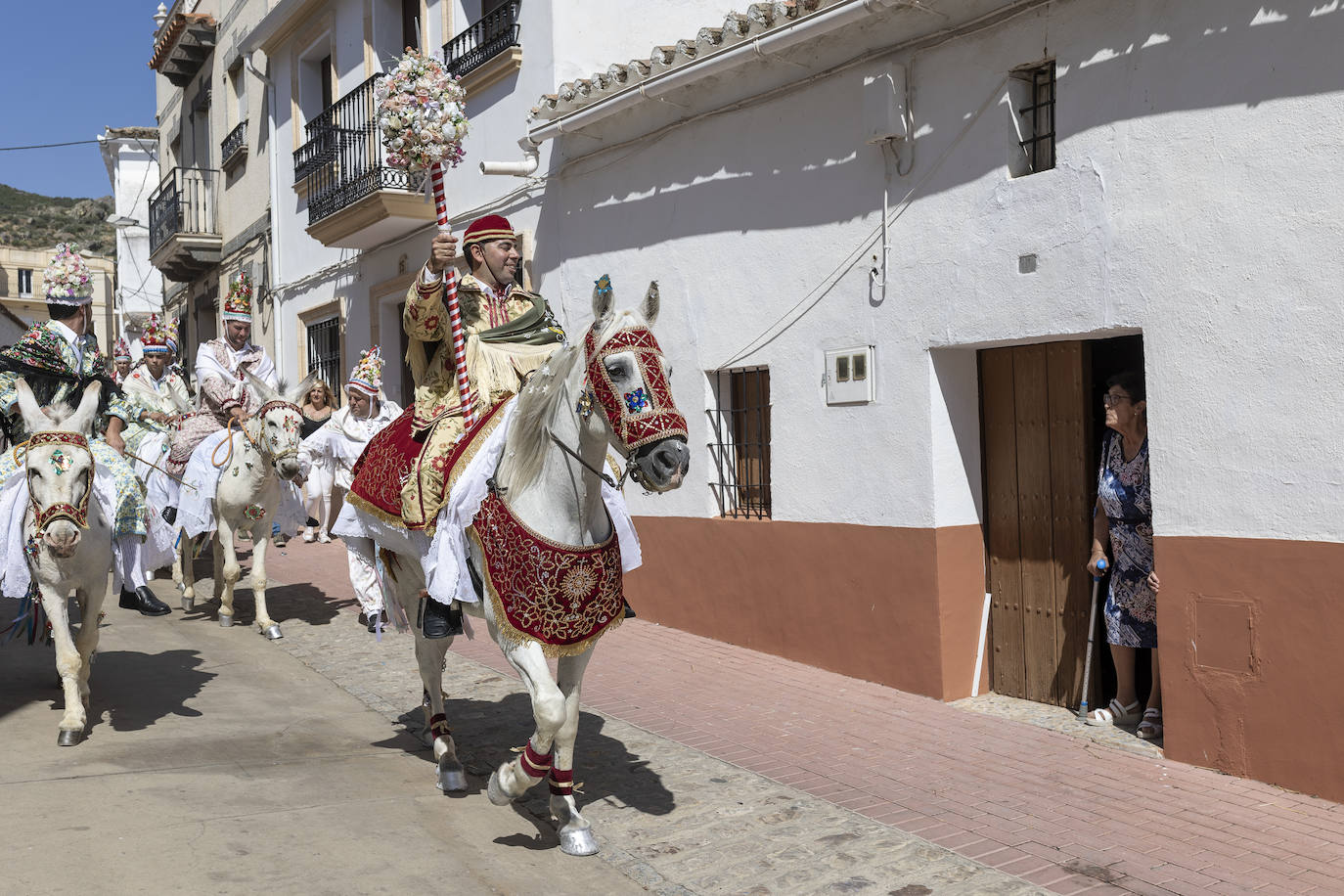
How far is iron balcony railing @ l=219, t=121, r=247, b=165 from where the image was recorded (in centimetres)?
1943

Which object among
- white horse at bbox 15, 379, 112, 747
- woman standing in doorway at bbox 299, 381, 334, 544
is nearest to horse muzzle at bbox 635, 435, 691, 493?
white horse at bbox 15, 379, 112, 747

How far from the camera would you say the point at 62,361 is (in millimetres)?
6910

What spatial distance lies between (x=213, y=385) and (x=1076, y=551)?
7.63 meters

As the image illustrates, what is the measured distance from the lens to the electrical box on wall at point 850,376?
7.25m

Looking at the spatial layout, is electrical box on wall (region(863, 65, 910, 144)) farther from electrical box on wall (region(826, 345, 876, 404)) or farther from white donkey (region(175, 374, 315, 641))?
white donkey (region(175, 374, 315, 641))

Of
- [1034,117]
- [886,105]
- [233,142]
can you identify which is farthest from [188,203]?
[1034,117]

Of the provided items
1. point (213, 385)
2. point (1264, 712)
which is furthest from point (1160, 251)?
point (213, 385)

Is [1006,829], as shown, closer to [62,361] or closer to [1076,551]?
[1076,551]

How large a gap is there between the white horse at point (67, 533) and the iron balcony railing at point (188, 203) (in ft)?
53.5

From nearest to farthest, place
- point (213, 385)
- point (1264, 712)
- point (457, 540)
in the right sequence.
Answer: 1. point (457, 540)
2. point (1264, 712)
3. point (213, 385)

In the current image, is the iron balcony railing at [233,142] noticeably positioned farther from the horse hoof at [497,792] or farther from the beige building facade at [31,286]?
the beige building facade at [31,286]

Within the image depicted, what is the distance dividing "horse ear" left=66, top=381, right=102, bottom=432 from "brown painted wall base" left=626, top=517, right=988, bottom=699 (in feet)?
14.5

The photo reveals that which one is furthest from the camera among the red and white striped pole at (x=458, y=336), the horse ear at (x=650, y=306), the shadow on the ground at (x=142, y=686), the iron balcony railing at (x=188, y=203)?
the iron balcony railing at (x=188, y=203)

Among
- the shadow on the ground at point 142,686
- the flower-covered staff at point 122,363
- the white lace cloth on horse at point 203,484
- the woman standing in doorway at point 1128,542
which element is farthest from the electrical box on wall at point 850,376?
the flower-covered staff at point 122,363
